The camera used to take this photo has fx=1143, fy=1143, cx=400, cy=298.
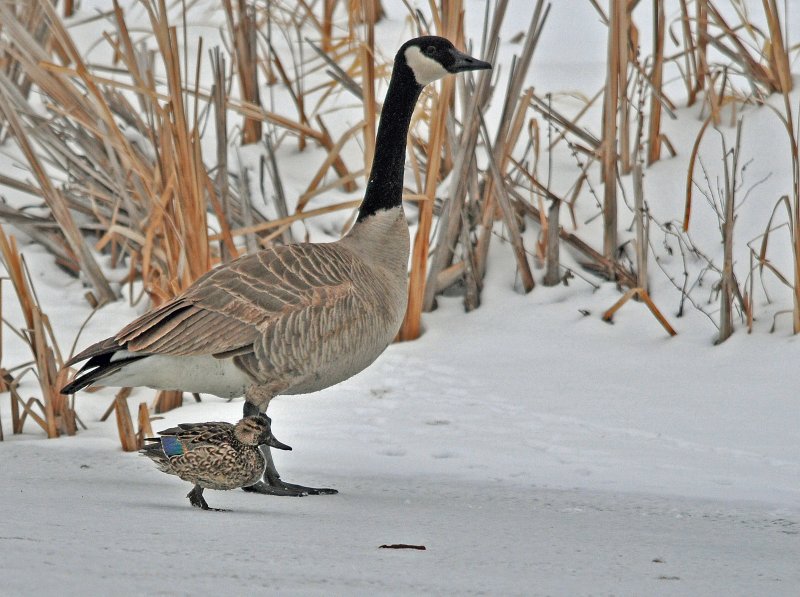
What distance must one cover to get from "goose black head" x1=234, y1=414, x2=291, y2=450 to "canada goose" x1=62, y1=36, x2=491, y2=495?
23cm

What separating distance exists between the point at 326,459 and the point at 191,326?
0.78 meters

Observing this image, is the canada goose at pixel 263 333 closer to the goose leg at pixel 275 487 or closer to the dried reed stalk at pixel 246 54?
the goose leg at pixel 275 487

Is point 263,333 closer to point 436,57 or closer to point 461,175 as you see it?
point 436,57

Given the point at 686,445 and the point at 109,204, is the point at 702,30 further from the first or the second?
the point at 109,204

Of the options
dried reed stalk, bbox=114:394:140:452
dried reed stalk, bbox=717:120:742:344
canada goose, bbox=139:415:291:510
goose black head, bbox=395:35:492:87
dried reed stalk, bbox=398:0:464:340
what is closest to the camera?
canada goose, bbox=139:415:291:510

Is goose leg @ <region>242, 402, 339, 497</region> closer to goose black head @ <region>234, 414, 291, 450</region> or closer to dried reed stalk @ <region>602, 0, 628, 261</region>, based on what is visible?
goose black head @ <region>234, 414, 291, 450</region>

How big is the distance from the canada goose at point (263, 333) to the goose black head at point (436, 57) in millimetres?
1039

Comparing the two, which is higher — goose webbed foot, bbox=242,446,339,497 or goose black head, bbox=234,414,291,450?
goose black head, bbox=234,414,291,450

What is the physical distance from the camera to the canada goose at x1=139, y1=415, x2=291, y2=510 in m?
3.61

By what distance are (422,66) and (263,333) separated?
5.21 ft

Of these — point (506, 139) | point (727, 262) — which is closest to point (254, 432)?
point (727, 262)

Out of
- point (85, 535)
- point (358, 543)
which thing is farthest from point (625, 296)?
point (85, 535)

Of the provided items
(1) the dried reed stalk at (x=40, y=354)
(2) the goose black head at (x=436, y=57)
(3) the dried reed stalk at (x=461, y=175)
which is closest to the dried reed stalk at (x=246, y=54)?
(3) the dried reed stalk at (x=461, y=175)

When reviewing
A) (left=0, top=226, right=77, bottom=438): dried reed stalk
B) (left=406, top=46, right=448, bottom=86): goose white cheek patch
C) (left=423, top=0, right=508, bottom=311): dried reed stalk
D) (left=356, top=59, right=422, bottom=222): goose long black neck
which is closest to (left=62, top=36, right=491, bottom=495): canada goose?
(left=356, top=59, right=422, bottom=222): goose long black neck
